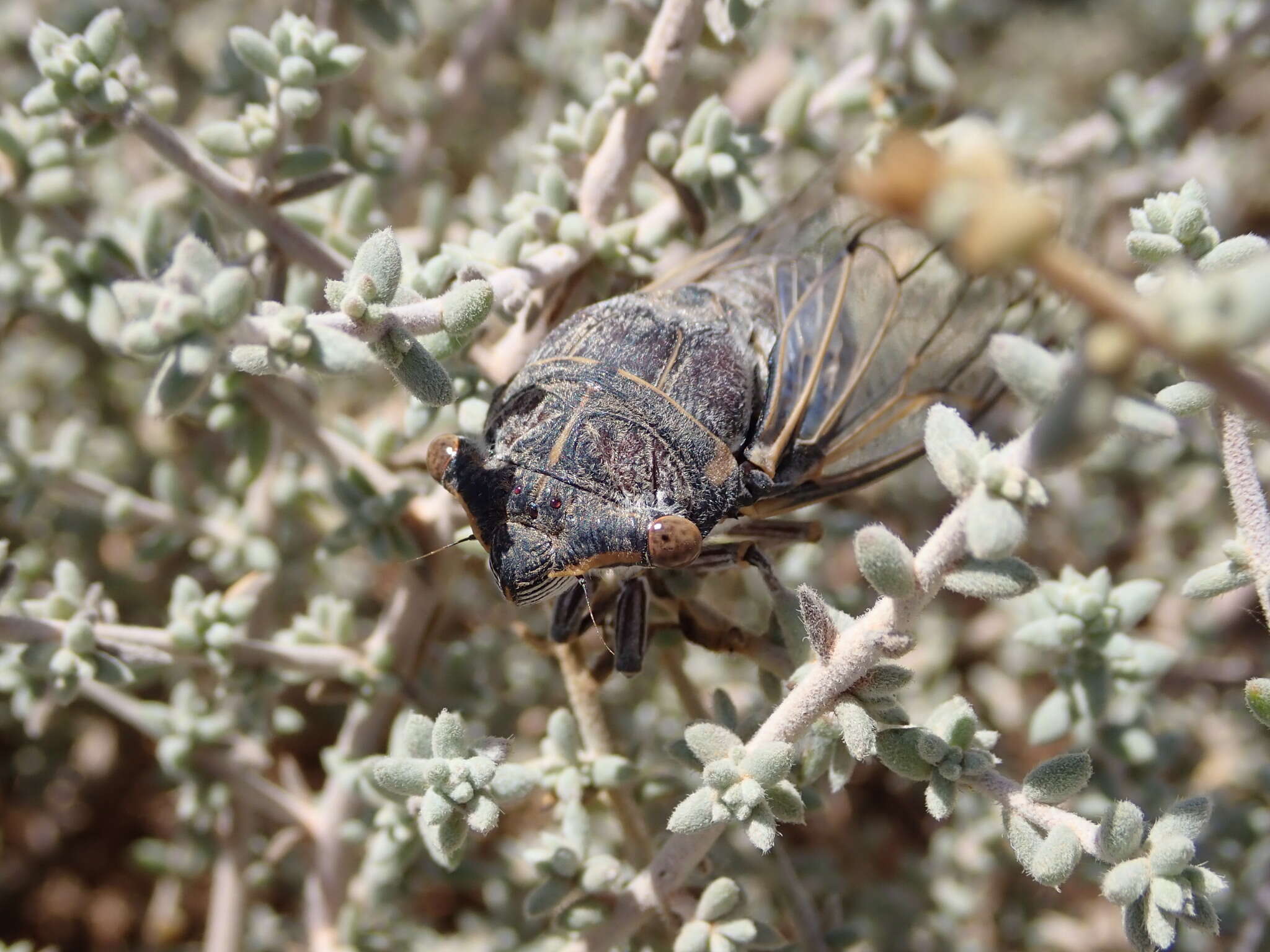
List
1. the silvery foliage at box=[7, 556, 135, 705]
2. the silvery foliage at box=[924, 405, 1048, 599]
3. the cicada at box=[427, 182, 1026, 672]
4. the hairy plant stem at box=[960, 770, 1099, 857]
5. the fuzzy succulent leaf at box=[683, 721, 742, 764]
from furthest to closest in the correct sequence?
the silvery foliage at box=[7, 556, 135, 705]
the cicada at box=[427, 182, 1026, 672]
the fuzzy succulent leaf at box=[683, 721, 742, 764]
the hairy plant stem at box=[960, 770, 1099, 857]
the silvery foliage at box=[924, 405, 1048, 599]

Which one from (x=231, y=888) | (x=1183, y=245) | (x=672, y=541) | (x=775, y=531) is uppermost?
(x=1183, y=245)

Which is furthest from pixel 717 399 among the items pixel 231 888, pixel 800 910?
pixel 231 888

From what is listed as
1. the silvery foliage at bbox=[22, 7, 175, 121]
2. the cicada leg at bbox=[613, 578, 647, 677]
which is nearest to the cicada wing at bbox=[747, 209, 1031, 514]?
the cicada leg at bbox=[613, 578, 647, 677]

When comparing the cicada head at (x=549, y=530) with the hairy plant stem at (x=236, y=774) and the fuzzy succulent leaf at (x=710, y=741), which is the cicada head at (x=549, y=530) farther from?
the hairy plant stem at (x=236, y=774)

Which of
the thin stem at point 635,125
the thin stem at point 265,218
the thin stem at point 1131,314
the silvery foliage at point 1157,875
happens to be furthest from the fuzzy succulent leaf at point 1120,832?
the thin stem at point 265,218

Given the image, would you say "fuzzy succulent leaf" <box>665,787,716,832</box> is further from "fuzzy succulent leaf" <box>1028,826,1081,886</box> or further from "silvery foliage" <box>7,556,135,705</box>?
"silvery foliage" <box>7,556,135,705</box>

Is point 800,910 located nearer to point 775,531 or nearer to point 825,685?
point 775,531

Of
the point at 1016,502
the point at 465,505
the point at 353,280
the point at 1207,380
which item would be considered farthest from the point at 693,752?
the point at 1207,380
